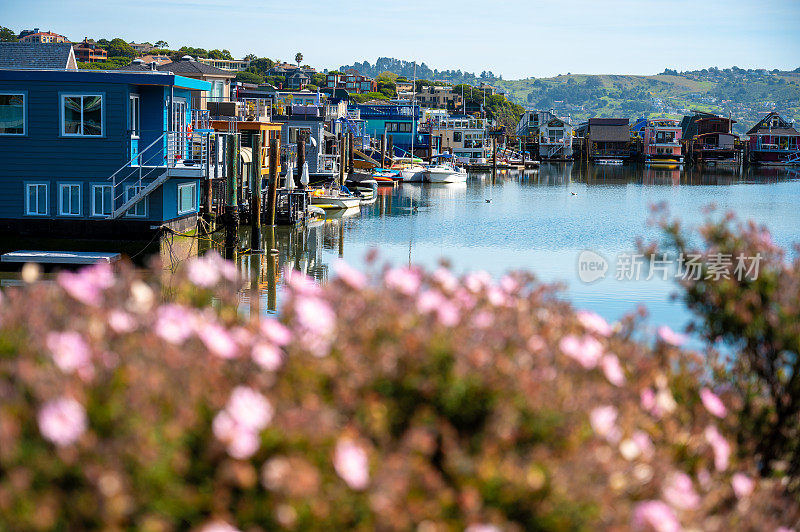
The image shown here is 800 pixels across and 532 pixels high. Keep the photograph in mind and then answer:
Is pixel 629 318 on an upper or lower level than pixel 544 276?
upper

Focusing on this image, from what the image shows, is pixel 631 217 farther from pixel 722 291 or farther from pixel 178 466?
pixel 178 466

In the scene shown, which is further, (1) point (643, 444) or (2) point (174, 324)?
(1) point (643, 444)

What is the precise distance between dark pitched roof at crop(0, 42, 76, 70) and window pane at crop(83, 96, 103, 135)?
185 inches

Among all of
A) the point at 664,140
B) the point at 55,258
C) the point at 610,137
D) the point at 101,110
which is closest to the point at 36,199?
the point at 55,258

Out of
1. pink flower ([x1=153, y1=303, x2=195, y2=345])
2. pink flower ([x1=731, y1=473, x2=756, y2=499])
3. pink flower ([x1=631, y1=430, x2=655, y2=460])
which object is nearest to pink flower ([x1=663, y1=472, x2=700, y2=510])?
pink flower ([x1=631, y1=430, x2=655, y2=460])

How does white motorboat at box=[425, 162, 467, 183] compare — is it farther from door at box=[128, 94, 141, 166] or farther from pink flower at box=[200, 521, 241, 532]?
pink flower at box=[200, 521, 241, 532]

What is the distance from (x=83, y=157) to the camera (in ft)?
89.2

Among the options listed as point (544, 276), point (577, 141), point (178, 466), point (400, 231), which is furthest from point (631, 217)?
point (577, 141)

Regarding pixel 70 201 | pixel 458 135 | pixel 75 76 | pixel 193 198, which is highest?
pixel 75 76

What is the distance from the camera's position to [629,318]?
5973mm

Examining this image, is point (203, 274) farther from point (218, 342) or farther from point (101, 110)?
point (101, 110)

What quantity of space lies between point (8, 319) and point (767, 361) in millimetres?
4891

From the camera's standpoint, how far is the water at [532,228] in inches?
1057

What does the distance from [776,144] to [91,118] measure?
407ft
